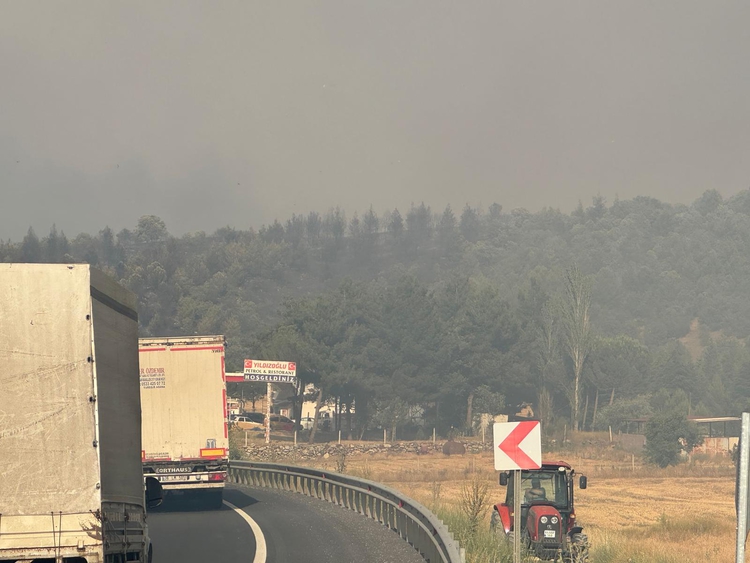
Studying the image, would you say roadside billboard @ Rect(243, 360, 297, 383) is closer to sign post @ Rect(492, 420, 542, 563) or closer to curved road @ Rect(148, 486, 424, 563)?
curved road @ Rect(148, 486, 424, 563)

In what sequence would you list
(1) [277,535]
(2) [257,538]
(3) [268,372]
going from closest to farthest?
1. (2) [257,538]
2. (1) [277,535]
3. (3) [268,372]

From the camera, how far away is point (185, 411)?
950 inches

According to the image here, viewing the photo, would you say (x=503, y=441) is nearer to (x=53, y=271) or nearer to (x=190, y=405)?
(x=53, y=271)

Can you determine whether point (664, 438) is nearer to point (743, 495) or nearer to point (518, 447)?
point (518, 447)

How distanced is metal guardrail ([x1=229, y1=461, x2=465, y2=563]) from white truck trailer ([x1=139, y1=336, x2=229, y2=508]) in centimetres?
323

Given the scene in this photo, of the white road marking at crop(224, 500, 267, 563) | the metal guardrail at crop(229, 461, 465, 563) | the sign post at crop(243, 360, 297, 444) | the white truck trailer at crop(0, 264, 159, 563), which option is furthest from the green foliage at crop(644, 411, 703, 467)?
the white truck trailer at crop(0, 264, 159, 563)

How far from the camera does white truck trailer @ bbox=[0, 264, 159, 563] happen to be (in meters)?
7.82

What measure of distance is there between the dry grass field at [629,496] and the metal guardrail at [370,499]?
5.02 feet

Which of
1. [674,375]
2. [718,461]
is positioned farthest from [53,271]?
[674,375]

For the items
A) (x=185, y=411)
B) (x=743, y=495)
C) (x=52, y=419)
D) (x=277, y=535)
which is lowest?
(x=277, y=535)

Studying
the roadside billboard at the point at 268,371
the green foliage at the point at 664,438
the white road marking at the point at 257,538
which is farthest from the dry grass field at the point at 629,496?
the roadside billboard at the point at 268,371

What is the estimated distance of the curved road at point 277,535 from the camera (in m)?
16.2

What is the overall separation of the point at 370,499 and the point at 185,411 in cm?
488

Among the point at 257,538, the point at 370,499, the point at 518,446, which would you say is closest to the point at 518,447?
the point at 518,446
